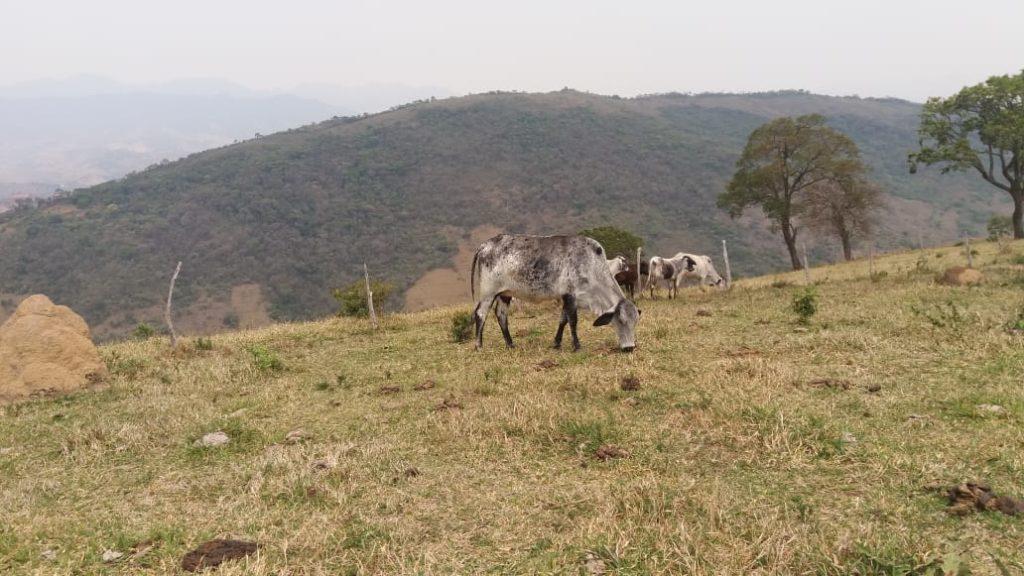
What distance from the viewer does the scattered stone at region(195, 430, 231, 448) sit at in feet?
25.3

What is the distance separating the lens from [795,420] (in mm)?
6777

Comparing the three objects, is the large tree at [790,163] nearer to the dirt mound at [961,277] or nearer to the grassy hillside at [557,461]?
the dirt mound at [961,277]

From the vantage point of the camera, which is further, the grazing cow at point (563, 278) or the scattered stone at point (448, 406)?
the grazing cow at point (563, 278)

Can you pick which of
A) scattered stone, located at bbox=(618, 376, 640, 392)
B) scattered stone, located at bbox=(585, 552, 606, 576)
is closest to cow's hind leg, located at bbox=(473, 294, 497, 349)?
scattered stone, located at bbox=(618, 376, 640, 392)

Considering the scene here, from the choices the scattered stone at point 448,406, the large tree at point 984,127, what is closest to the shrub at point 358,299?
the scattered stone at point 448,406

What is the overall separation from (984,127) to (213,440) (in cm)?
4425

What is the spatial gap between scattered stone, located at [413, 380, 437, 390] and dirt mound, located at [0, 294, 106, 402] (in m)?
6.56

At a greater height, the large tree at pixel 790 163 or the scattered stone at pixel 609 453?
the large tree at pixel 790 163

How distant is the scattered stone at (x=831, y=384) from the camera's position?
324 inches

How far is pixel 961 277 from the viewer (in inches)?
672

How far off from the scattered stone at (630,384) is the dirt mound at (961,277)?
13.5m

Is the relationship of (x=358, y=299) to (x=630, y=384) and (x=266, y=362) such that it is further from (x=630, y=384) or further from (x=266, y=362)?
(x=630, y=384)

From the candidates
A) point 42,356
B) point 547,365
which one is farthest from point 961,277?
point 42,356

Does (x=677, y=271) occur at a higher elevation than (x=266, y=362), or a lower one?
higher
